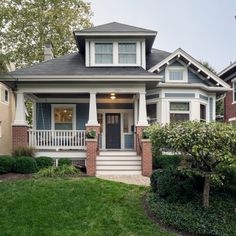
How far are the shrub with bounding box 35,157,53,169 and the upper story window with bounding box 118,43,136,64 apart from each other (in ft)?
19.8

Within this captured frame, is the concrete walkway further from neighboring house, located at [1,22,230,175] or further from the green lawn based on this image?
the green lawn

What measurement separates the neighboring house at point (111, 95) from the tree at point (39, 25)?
1035 centimetres

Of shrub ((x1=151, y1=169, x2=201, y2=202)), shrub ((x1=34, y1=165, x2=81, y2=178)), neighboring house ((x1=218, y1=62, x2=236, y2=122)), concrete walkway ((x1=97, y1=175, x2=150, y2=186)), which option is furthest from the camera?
neighboring house ((x1=218, y1=62, x2=236, y2=122))

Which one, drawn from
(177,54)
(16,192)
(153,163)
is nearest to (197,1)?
(177,54)

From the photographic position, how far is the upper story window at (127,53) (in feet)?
56.3

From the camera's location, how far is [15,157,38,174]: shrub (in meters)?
13.3

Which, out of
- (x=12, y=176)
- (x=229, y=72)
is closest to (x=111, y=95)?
(x=12, y=176)

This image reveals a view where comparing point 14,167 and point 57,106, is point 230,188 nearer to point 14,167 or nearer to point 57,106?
point 14,167

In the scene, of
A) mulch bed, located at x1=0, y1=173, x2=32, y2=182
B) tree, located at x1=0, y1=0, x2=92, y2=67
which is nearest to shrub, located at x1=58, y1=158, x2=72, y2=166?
mulch bed, located at x1=0, y1=173, x2=32, y2=182

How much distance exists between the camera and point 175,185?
9461 millimetres

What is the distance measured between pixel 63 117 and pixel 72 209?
31.4 feet

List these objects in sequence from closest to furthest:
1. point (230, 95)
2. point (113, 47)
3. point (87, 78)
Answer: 1. point (87, 78)
2. point (113, 47)
3. point (230, 95)

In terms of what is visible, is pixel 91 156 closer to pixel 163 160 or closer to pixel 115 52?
pixel 163 160

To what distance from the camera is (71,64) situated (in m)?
17.4
